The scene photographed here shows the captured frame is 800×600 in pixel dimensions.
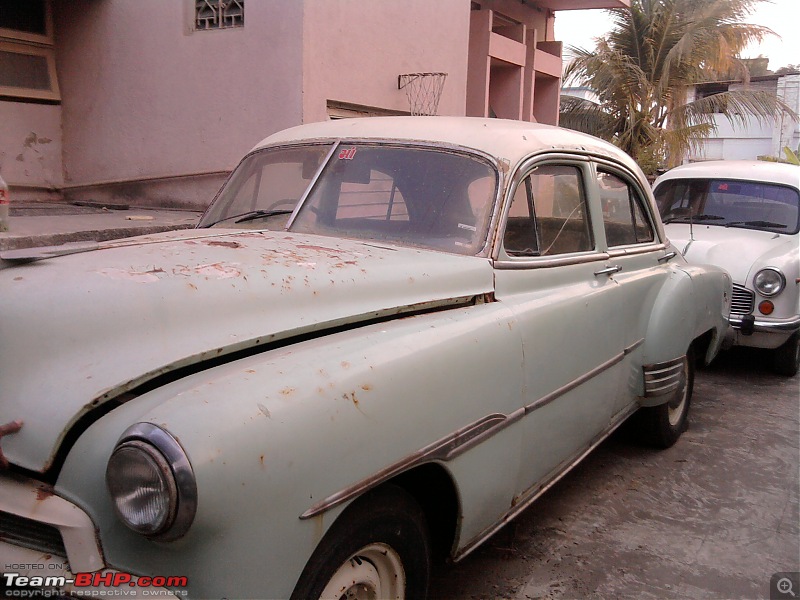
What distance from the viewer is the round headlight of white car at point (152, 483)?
1.49 m

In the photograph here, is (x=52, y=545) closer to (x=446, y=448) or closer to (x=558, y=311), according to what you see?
(x=446, y=448)

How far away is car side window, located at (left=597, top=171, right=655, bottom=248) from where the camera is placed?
3.63m

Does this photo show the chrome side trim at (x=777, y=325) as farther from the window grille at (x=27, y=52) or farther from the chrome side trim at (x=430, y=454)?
the window grille at (x=27, y=52)

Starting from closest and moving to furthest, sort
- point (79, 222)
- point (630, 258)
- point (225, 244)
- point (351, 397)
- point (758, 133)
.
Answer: point (351, 397) → point (225, 244) → point (630, 258) → point (79, 222) → point (758, 133)

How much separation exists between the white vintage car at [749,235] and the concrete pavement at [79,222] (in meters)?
4.26

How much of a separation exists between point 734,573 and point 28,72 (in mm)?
9480

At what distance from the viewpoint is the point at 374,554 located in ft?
6.58

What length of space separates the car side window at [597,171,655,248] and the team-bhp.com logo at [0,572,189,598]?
268 centimetres

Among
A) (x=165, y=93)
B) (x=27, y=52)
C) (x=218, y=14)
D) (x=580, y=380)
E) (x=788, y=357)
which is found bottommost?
(x=788, y=357)

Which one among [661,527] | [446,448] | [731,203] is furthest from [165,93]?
[446,448]

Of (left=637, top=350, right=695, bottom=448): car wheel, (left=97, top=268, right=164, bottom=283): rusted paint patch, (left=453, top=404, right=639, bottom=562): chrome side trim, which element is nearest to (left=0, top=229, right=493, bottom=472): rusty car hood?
(left=97, top=268, right=164, bottom=283): rusted paint patch

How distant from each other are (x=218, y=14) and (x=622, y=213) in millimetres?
6264

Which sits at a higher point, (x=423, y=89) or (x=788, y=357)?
(x=423, y=89)

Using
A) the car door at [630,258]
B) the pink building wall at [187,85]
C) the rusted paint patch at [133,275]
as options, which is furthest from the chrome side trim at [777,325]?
the rusted paint patch at [133,275]
